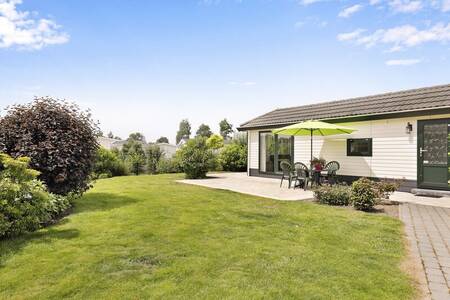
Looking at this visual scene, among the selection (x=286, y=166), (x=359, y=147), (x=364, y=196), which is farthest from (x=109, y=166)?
(x=364, y=196)

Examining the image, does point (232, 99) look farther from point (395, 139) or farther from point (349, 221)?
point (349, 221)

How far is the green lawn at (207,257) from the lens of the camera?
2885mm

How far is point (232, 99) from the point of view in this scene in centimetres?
2280

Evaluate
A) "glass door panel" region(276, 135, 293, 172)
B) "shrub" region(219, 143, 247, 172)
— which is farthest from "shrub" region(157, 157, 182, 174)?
"glass door panel" region(276, 135, 293, 172)

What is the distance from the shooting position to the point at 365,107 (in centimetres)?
1139

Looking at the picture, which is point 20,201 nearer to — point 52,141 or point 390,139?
point 52,141

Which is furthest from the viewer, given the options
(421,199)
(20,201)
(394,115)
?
(394,115)

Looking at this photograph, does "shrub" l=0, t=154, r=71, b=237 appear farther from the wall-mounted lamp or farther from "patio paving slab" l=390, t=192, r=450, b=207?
the wall-mounted lamp

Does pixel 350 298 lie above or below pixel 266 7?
below

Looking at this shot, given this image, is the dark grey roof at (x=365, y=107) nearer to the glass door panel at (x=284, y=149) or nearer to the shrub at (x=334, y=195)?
the glass door panel at (x=284, y=149)

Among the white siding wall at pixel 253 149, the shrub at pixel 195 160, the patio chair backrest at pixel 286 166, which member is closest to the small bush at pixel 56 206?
the patio chair backrest at pixel 286 166

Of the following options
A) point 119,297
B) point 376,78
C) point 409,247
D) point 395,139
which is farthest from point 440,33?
point 119,297

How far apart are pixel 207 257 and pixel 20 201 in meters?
3.31

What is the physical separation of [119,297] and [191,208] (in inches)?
159
